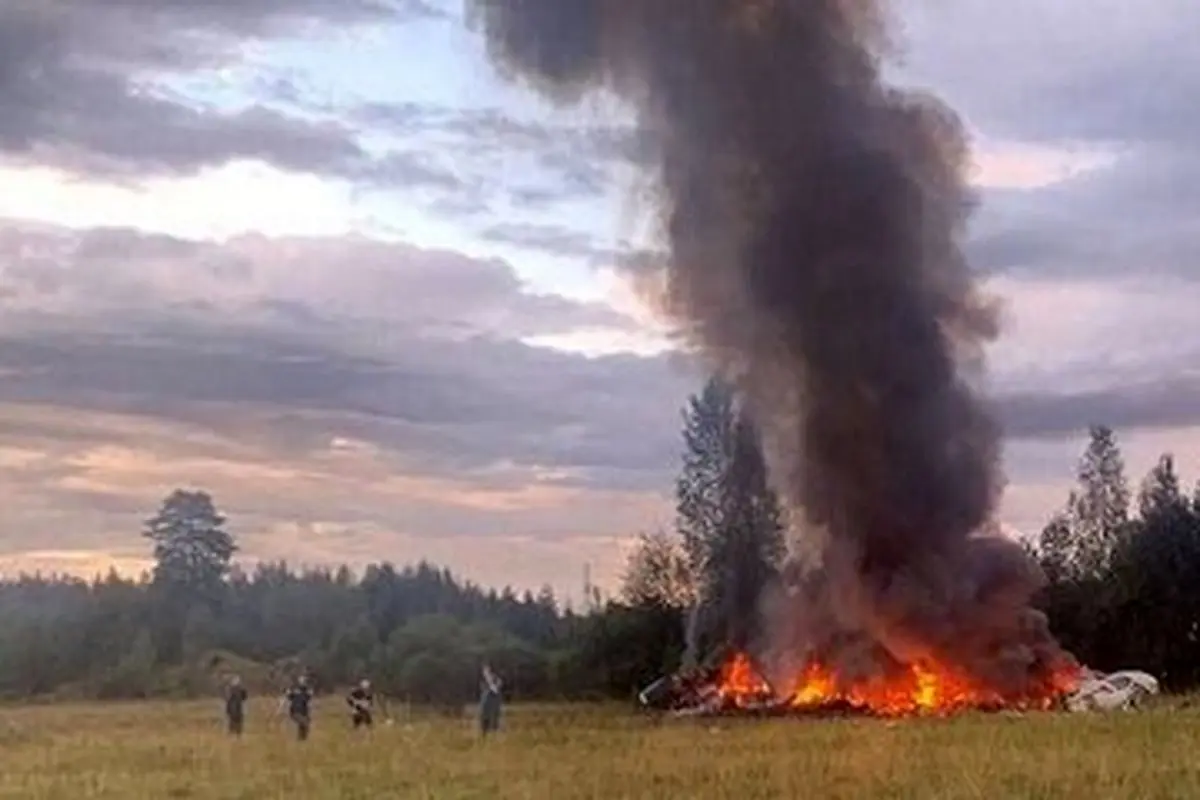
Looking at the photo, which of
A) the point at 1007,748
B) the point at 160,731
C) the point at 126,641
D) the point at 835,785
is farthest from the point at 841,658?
the point at 126,641

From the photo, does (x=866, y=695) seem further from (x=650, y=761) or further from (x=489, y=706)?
(x=650, y=761)

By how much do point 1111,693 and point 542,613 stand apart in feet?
272

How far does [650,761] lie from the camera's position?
35.5 metres

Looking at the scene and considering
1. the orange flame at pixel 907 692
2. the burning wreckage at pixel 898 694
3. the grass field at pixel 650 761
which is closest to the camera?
the grass field at pixel 650 761

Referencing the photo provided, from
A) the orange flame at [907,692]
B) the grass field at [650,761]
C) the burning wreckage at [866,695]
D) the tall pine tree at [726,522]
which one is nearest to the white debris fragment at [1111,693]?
the burning wreckage at [866,695]

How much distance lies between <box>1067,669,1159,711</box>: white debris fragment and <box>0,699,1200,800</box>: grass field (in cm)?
661

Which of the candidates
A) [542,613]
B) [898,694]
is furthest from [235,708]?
[542,613]

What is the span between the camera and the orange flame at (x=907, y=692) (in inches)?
2328

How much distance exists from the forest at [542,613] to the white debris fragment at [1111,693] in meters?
16.2

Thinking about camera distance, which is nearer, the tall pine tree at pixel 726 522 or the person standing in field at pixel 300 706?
the person standing in field at pixel 300 706

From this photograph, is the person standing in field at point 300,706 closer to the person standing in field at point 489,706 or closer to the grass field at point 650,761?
the grass field at point 650,761

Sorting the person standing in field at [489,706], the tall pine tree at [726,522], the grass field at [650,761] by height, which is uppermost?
the tall pine tree at [726,522]

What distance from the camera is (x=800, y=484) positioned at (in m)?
67.5

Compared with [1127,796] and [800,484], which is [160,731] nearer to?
[800,484]
